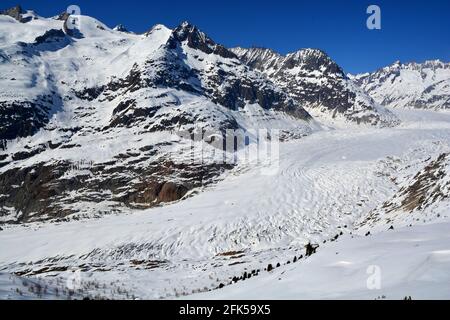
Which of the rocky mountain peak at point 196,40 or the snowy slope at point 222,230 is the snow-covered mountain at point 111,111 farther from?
the snowy slope at point 222,230

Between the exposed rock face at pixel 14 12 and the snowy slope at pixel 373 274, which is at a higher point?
the exposed rock face at pixel 14 12

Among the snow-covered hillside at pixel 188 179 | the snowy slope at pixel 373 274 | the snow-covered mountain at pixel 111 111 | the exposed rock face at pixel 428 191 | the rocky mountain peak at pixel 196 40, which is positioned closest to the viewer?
the snowy slope at pixel 373 274

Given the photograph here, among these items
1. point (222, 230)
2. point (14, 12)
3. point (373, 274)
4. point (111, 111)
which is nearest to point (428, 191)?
point (222, 230)

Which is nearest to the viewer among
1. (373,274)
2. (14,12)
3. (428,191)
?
(373,274)

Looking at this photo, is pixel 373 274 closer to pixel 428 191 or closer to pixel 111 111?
pixel 428 191

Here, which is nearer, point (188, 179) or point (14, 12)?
point (188, 179)

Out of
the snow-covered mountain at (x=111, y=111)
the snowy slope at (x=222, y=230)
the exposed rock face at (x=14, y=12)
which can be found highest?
the exposed rock face at (x=14, y=12)

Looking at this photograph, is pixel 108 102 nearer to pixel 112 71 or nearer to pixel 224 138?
pixel 112 71

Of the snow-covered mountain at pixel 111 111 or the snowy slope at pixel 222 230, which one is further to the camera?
the snow-covered mountain at pixel 111 111

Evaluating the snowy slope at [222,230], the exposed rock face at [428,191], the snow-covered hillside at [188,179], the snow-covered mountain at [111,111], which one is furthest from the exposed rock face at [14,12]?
the exposed rock face at [428,191]

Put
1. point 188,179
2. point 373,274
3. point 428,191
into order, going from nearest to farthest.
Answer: point 373,274 < point 428,191 < point 188,179

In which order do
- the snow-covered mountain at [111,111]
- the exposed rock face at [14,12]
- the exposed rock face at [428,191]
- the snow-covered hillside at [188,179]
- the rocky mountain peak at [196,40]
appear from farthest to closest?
Answer: 1. the exposed rock face at [14,12]
2. the rocky mountain peak at [196,40]
3. the snow-covered mountain at [111,111]
4. the exposed rock face at [428,191]
5. the snow-covered hillside at [188,179]

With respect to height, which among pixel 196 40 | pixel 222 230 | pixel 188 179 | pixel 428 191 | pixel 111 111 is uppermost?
pixel 196 40

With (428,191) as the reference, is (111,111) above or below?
above
